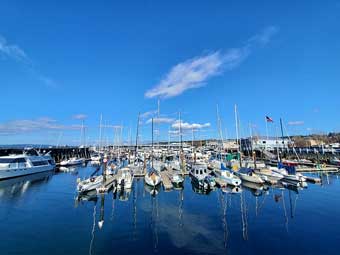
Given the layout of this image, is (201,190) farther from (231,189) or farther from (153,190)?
(153,190)

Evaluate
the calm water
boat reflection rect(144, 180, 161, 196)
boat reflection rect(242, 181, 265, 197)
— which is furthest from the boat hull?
boat reflection rect(242, 181, 265, 197)

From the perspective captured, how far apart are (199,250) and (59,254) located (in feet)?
30.1

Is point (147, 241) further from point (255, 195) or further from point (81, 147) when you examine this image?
point (81, 147)

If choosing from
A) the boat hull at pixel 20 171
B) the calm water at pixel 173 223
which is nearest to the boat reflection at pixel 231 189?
the calm water at pixel 173 223

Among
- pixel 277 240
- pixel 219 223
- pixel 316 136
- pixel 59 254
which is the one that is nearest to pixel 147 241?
pixel 59 254

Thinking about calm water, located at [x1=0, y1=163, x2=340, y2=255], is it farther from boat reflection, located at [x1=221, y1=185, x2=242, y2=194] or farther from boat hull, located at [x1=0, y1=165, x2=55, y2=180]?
boat hull, located at [x1=0, y1=165, x2=55, y2=180]

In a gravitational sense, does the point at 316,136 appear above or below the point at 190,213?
above

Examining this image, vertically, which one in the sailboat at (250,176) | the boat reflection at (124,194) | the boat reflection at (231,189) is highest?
the sailboat at (250,176)

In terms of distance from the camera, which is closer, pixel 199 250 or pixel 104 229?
pixel 199 250

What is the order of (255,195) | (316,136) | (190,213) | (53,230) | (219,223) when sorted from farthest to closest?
(316,136)
(255,195)
(190,213)
(219,223)
(53,230)

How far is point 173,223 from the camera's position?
1933 cm

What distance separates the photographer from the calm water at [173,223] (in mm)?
14602

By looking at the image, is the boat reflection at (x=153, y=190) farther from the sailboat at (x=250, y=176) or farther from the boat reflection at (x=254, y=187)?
the sailboat at (x=250, y=176)

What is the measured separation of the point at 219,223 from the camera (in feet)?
63.2
